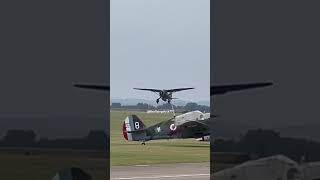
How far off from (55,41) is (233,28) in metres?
1.03

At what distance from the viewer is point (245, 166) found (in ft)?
10.4

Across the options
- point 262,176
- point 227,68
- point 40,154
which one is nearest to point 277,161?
point 262,176

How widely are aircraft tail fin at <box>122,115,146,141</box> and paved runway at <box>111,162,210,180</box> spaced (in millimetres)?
7372

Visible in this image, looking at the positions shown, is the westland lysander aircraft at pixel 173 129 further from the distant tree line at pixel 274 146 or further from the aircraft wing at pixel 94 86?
the aircraft wing at pixel 94 86

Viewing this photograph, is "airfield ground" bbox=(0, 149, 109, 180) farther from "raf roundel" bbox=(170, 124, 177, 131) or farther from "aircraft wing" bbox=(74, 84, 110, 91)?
"raf roundel" bbox=(170, 124, 177, 131)

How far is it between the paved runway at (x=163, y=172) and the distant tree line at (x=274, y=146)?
21.1 ft

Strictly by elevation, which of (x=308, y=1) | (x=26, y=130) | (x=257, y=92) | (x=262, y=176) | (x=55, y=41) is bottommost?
(x=262, y=176)

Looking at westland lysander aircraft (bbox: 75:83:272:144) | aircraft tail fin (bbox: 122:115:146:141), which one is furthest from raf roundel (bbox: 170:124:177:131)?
aircraft tail fin (bbox: 122:115:146:141)

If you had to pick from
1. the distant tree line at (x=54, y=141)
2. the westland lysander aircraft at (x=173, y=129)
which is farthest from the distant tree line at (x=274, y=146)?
the westland lysander aircraft at (x=173, y=129)

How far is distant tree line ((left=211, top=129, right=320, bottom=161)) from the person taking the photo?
10.5ft

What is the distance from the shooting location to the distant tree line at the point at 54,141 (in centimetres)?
295

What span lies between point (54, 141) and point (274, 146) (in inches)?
50.7

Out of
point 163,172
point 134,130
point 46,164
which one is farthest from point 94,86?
point 134,130

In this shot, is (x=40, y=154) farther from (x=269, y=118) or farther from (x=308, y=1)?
(x=308, y=1)
